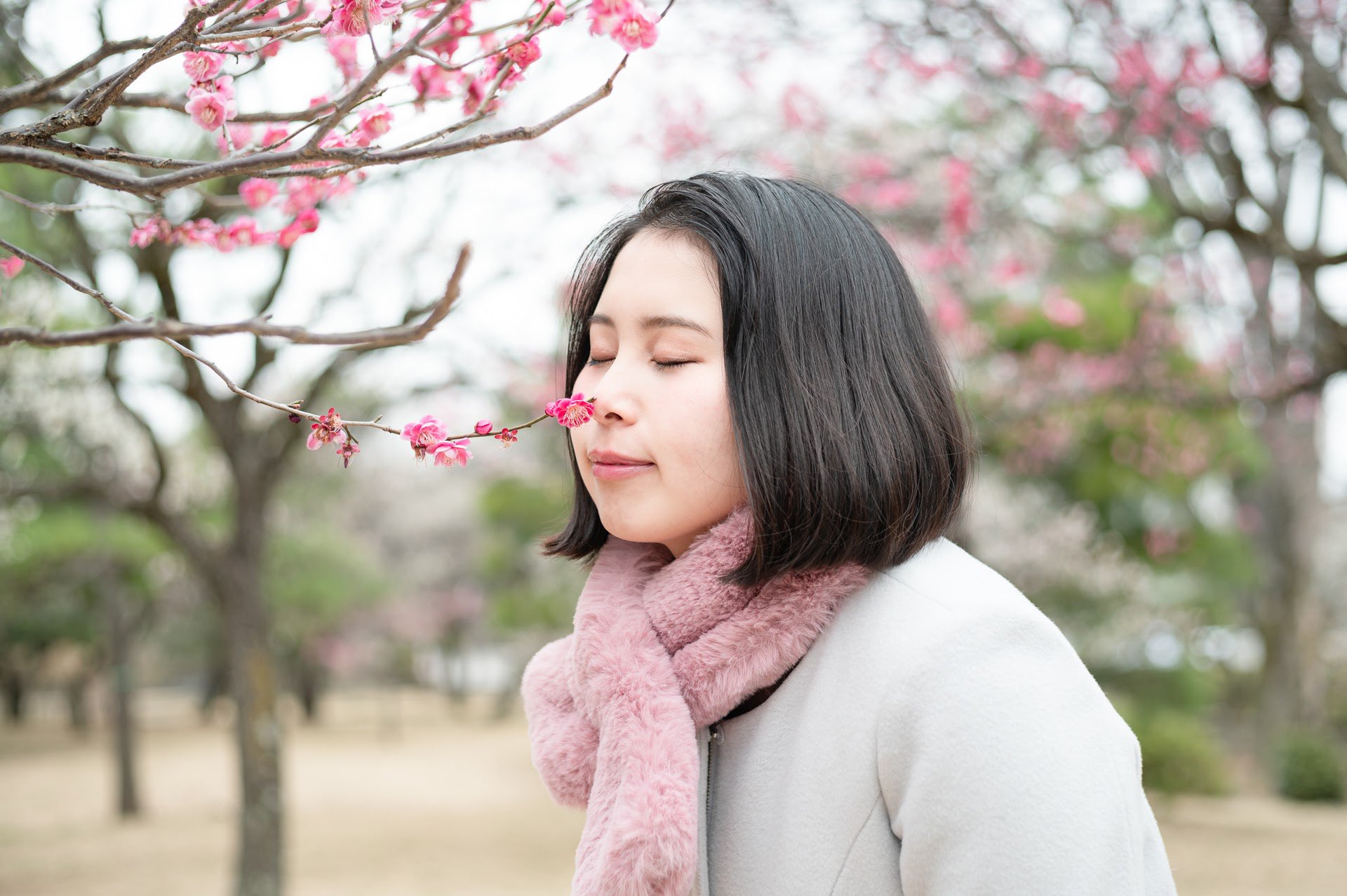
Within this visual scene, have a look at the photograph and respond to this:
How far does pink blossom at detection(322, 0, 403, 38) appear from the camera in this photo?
1.03m

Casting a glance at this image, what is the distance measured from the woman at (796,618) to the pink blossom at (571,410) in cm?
2

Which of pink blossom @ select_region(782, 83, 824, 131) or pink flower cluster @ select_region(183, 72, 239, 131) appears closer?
pink flower cluster @ select_region(183, 72, 239, 131)

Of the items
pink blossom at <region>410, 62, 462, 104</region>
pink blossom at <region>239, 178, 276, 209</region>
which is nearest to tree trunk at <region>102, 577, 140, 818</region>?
pink blossom at <region>239, 178, 276, 209</region>

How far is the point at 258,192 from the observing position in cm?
167

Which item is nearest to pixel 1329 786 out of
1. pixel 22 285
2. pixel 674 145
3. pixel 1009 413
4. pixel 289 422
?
pixel 1009 413

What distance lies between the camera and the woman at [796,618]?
1000 millimetres

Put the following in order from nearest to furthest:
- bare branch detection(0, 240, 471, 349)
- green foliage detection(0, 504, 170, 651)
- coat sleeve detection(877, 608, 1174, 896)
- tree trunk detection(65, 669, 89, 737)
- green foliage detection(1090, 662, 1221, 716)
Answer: bare branch detection(0, 240, 471, 349) → coat sleeve detection(877, 608, 1174, 896) → green foliage detection(0, 504, 170, 651) → green foliage detection(1090, 662, 1221, 716) → tree trunk detection(65, 669, 89, 737)

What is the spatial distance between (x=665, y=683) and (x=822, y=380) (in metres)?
0.37

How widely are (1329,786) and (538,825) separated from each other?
7.43m

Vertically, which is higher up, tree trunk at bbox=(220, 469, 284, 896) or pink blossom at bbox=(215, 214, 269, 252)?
pink blossom at bbox=(215, 214, 269, 252)

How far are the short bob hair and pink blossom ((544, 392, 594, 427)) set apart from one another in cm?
16

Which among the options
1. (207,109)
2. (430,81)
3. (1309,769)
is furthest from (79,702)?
(207,109)

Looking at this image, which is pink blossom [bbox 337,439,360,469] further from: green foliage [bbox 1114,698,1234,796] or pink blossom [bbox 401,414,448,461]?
green foliage [bbox 1114,698,1234,796]

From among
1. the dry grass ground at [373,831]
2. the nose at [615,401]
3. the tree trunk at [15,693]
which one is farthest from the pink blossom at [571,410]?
the tree trunk at [15,693]
